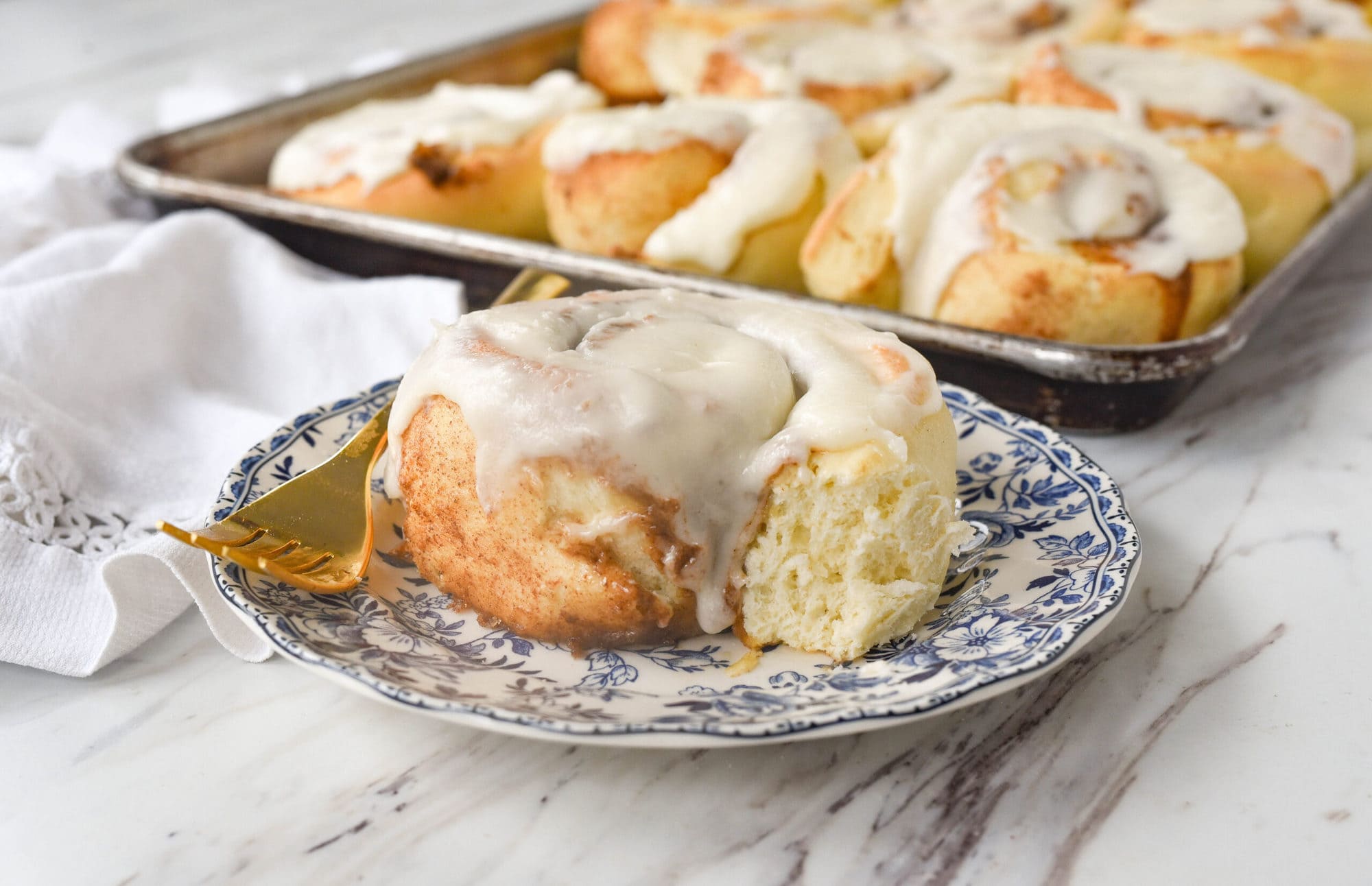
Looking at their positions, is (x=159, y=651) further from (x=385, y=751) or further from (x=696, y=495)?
(x=696, y=495)

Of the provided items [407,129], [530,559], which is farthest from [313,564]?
[407,129]

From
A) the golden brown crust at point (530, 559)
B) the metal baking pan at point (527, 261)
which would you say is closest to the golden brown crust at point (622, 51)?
the metal baking pan at point (527, 261)

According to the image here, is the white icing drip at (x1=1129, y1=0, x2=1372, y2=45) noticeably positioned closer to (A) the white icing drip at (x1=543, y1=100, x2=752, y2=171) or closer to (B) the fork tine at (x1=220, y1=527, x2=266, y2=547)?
(A) the white icing drip at (x1=543, y1=100, x2=752, y2=171)

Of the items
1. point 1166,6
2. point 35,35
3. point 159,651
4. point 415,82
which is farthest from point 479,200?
point 35,35

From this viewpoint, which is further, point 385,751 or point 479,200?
point 479,200

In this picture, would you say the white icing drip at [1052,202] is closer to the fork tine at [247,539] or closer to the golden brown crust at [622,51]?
the fork tine at [247,539]
